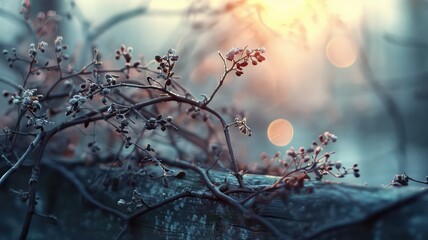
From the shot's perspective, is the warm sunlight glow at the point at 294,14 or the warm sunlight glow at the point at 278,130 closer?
the warm sunlight glow at the point at 294,14

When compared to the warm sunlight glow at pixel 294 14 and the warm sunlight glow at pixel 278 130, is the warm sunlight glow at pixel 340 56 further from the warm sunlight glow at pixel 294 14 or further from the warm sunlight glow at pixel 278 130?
the warm sunlight glow at pixel 294 14

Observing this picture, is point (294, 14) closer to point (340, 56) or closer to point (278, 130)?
point (278, 130)

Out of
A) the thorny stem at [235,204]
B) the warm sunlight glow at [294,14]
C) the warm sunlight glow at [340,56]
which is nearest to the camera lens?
the thorny stem at [235,204]

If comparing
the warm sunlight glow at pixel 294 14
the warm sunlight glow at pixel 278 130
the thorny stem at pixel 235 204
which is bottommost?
the thorny stem at pixel 235 204

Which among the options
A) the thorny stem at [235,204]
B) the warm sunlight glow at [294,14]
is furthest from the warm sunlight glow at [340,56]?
the thorny stem at [235,204]

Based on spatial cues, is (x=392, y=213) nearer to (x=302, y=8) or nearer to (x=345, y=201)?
(x=345, y=201)

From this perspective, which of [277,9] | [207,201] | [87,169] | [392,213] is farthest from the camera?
[277,9]

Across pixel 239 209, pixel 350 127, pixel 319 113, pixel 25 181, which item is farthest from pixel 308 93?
pixel 239 209

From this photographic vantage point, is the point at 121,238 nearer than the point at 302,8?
Yes

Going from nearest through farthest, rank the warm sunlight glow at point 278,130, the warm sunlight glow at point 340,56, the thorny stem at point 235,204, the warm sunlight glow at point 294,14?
the thorny stem at point 235,204, the warm sunlight glow at point 294,14, the warm sunlight glow at point 278,130, the warm sunlight glow at point 340,56

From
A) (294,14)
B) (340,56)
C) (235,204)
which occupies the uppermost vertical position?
(340,56)

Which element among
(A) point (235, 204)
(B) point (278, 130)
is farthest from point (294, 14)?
(B) point (278, 130)
